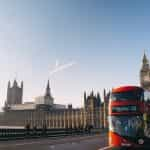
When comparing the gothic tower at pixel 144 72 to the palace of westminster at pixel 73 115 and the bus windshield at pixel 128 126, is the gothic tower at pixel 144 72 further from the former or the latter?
the bus windshield at pixel 128 126

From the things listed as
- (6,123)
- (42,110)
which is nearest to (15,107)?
(6,123)

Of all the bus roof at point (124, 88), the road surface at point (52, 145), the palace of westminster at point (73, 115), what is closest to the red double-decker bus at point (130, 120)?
the bus roof at point (124, 88)

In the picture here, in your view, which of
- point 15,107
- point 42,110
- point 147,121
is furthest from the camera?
point 15,107

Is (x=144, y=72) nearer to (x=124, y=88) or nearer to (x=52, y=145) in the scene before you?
(x=124, y=88)

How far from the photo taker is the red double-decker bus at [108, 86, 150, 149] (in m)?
14.8

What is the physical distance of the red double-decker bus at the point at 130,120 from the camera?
48.6ft

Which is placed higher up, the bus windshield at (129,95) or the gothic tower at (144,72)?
the gothic tower at (144,72)

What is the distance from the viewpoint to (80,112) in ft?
438

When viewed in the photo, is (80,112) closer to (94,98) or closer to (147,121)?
(94,98)

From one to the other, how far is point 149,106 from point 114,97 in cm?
266

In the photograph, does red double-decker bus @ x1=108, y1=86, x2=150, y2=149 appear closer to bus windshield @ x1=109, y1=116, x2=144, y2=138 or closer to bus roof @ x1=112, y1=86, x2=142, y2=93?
bus windshield @ x1=109, y1=116, x2=144, y2=138

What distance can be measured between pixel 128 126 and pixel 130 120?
404mm

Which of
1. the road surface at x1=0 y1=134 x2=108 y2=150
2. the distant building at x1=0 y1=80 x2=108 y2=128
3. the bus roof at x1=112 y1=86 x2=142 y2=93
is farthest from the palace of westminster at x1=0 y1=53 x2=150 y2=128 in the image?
the bus roof at x1=112 y1=86 x2=142 y2=93

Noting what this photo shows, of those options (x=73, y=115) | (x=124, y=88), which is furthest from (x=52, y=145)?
(x=73, y=115)
